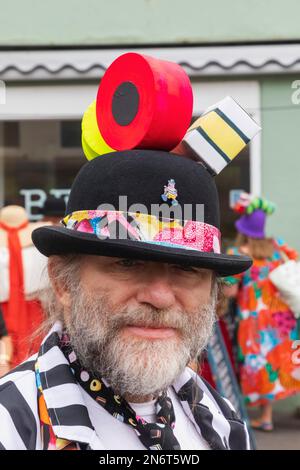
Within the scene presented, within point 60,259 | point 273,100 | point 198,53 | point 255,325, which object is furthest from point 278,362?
point 60,259

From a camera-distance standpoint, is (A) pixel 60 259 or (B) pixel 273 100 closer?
(A) pixel 60 259

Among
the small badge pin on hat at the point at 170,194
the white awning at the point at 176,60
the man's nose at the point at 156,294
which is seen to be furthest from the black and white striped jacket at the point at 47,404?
the white awning at the point at 176,60

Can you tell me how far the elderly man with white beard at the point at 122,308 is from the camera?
1.55 meters

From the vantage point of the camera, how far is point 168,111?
1.69 meters

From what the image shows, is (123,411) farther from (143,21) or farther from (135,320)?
(143,21)

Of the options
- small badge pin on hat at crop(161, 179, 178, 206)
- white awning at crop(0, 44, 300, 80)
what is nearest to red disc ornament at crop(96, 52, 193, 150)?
small badge pin on hat at crop(161, 179, 178, 206)

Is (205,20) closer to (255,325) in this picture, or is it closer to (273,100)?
(273,100)

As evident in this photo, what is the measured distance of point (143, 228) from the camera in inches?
63.1

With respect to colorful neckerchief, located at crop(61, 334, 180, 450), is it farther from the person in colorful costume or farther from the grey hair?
the person in colorful costume

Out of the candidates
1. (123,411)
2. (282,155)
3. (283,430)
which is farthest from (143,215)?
(282,155)

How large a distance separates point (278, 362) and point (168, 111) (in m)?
4.43

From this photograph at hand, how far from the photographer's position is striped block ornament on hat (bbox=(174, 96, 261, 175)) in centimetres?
179
